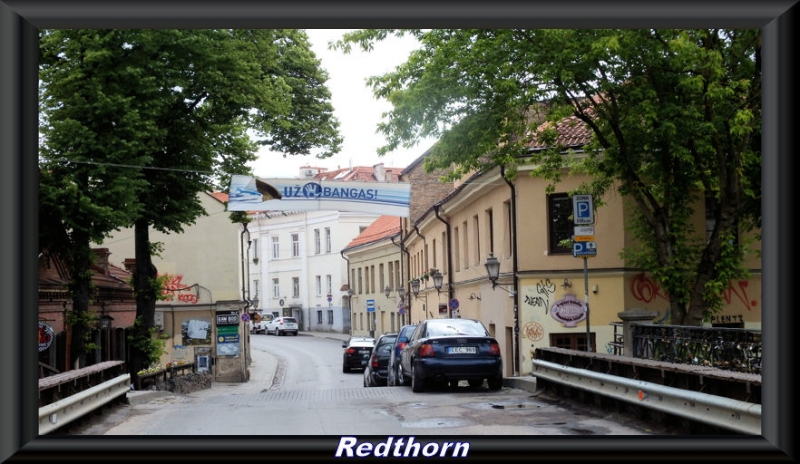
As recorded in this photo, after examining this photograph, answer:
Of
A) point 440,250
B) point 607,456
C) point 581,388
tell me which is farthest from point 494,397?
point 440,250

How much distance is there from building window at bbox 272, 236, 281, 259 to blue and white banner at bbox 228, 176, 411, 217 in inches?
2240

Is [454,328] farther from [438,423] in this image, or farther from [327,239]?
[327,239]

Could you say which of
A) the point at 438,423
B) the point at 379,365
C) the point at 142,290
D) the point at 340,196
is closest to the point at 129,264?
the point at 142,290

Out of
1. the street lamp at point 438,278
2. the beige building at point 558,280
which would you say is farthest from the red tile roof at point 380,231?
the beige building at point 558,280

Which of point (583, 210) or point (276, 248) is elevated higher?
point (276, 248)

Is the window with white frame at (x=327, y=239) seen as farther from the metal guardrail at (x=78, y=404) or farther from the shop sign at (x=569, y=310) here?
the metal guardrail at (x=78, y=404)

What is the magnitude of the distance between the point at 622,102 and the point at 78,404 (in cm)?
1170

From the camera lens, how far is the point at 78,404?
35.7 ft

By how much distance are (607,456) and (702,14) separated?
3.01 m

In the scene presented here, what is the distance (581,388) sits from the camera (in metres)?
12.9

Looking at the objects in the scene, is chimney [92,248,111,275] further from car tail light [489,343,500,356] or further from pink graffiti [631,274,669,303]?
car tail light [489,343,500,356]

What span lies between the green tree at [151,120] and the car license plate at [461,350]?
7.97 m

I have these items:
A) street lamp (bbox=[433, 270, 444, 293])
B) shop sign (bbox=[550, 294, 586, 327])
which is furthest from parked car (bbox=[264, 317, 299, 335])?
shop sign (bbox=[550, 294, 586, 327])
